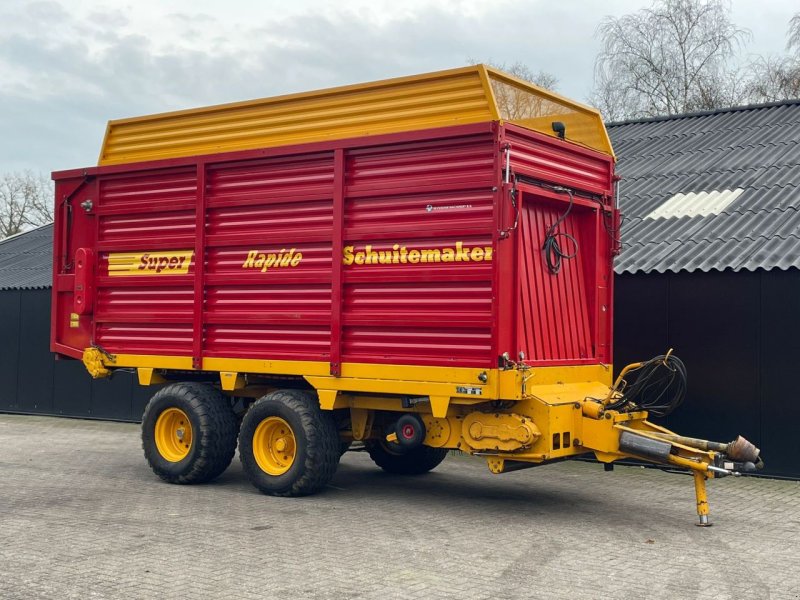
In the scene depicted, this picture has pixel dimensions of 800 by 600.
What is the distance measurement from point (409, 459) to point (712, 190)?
594 cm

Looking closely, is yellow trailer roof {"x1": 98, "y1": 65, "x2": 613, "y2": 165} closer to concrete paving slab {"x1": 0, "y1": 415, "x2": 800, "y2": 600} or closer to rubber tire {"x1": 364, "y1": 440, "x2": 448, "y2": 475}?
concrete paving slab {"x1": 0, "y1": 415, "x2": 800, "y2": 600}

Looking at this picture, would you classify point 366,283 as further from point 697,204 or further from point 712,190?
point 712,190

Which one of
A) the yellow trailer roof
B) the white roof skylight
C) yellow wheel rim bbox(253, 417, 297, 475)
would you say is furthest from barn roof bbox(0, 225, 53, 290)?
the white roof skylight

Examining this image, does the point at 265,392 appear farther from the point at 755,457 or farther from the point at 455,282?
the point at 755,457

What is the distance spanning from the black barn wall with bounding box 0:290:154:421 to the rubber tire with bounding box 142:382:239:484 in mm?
6406

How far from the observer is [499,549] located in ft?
24.0

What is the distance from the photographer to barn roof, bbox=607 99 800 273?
11539 millimetres

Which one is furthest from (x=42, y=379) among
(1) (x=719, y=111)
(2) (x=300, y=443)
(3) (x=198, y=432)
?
(1) (x=719, y=111)

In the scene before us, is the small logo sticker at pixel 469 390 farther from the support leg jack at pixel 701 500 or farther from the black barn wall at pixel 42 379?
the black barn wall at pixel 42 379

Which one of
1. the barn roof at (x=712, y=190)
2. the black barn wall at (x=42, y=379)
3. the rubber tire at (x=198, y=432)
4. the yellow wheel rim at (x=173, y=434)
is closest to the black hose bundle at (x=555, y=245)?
the barn roof at (x=712, y=190)

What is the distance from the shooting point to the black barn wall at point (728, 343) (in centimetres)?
1079

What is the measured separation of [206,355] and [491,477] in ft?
11.1

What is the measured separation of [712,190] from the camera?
539 inches

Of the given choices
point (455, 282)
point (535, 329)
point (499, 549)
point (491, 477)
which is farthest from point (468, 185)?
point (491, 477)
